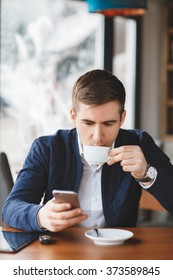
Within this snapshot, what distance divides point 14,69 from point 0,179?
241 cm

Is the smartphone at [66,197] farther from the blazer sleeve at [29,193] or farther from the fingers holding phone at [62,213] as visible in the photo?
the blazer sleeve at [29,193]

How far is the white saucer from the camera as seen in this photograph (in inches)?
66.5

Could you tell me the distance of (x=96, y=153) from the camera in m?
1.88

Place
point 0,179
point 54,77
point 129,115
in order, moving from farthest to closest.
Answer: point 129,115
point 54,77
point 0,179

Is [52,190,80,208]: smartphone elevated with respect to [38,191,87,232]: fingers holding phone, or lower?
elevated

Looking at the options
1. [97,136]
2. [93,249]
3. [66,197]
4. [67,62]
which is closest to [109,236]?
[93,249]

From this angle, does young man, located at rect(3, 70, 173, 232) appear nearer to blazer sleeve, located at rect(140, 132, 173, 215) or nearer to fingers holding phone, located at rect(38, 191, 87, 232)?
blazer sleeve, located at rect(140, 132, 173, 215)

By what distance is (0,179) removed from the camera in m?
2.45

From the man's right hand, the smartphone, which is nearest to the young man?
the man's right hand

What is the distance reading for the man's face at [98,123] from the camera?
6.66 feet

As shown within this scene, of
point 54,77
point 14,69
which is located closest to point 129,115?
point 54,77

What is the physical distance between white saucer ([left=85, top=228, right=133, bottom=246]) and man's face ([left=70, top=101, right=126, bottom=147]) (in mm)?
348

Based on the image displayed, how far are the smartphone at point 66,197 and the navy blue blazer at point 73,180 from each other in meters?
0.41
